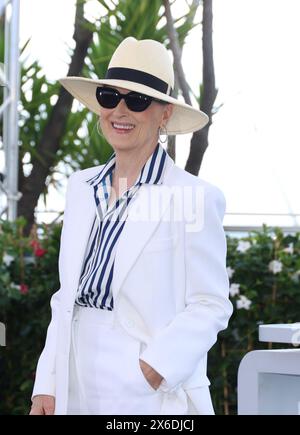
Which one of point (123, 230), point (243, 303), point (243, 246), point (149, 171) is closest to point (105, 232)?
point (123, 230)

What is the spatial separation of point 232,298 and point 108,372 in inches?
92.5

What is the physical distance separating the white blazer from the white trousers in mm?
23

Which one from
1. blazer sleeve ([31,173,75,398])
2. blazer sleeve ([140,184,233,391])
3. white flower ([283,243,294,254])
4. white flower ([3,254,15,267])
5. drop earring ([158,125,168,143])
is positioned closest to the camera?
blazer sleeve ([140,184,233,391])

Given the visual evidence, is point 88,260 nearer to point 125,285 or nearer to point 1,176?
point 125,285

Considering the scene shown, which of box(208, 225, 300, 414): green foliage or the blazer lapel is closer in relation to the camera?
the blazer lapel

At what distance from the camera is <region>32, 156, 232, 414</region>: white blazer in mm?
1903

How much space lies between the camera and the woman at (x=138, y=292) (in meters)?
1.91

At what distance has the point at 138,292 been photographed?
1.91 metres

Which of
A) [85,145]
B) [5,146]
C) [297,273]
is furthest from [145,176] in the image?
[85,145]

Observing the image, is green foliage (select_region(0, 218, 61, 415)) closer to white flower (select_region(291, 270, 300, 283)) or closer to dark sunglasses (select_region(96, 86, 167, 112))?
white flower (select_region(291, 270, 300, 283))

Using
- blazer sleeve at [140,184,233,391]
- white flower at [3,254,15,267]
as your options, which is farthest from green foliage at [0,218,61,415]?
blazer sleeve at [140,184,233,391]

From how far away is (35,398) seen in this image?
2.04 metres

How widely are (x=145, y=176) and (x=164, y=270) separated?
0.75 feet

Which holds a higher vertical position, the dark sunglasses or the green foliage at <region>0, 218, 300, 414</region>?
the dark sunglasses
